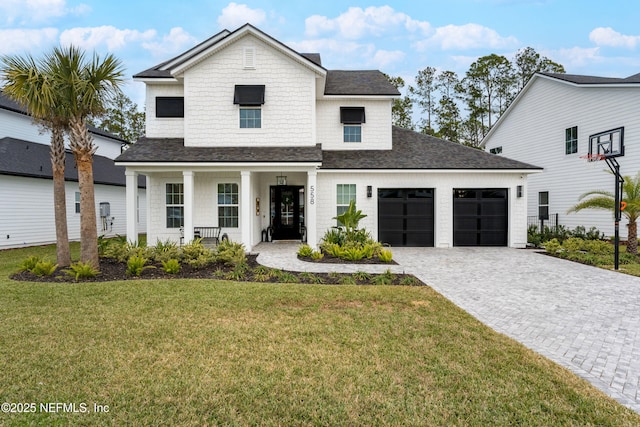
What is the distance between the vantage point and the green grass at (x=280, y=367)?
9.67 feet

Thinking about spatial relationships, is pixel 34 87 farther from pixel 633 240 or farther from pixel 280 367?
pixel 633 240

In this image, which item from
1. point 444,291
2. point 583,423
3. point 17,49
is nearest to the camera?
point 583,423

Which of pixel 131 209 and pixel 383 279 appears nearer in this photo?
pixel 383 279

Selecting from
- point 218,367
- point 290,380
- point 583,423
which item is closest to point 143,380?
point 218,367

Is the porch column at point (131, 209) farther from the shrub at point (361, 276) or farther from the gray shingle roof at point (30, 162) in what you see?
the shrub at point (361, 276)

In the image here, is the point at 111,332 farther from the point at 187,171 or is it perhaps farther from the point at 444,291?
the point at 187,171

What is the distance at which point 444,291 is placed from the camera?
280 inches

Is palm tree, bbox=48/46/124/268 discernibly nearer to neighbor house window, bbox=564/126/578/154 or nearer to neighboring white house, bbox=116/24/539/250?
neighboring white house, bbox=116/24/539/250

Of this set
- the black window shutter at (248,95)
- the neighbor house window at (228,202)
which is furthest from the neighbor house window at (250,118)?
the neighbor house window at (228,202)

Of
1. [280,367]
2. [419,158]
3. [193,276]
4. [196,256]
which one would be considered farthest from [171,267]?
[419,158]

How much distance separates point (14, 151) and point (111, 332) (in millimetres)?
16673

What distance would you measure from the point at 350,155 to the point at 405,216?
135 inches

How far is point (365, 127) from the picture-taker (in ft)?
48.5

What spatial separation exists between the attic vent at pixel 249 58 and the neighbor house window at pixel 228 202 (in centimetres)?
450
